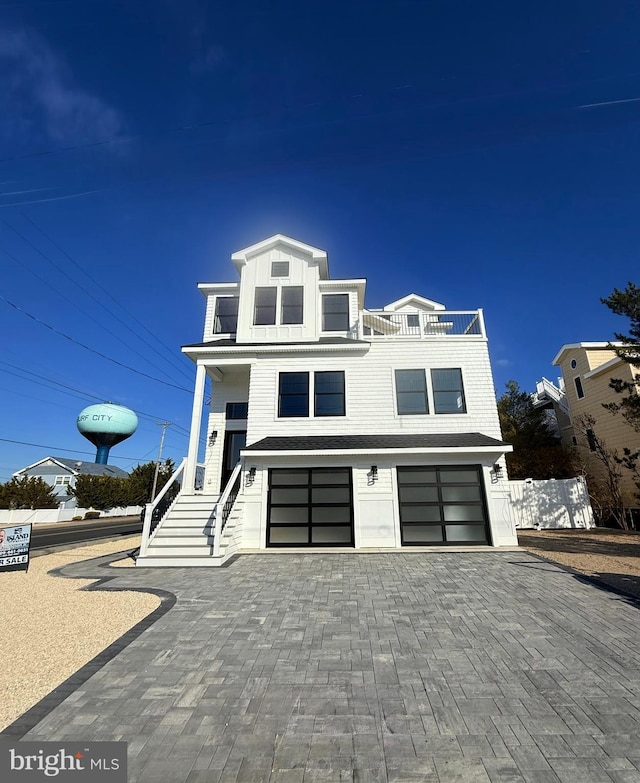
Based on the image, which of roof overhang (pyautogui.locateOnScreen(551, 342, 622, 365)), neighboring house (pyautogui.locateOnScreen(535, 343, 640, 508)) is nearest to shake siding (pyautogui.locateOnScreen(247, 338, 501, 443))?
neighboring house (pyautogui.locateOnScreen(535, 343, 640, 508))

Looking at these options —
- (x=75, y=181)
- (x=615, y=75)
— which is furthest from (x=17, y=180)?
(x=615, y=75)

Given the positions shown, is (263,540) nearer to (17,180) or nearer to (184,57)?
(17,180)

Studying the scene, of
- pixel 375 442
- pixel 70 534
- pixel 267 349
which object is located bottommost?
pixel 70 534

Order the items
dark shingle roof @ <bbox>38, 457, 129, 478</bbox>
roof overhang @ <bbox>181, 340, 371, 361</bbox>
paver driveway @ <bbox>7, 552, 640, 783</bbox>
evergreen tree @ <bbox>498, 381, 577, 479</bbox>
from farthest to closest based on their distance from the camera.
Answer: dark shingle roof @ <bbox>38, 457, 129, 478</bbox> < evergreen tree @ <bbox>498, 381, 577, 479</bbox> < roof overhang @ <bbox>181, 340, 371, 361</bbox> < paver driveway @ <bbox>7, 552, 640, 783</bbox>

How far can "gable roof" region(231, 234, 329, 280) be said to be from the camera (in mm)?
14328

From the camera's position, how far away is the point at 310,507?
11234 mm

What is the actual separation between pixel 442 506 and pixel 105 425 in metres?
58.6

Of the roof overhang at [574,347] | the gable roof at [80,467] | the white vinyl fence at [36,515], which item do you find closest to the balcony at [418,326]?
the roof overhang at [574,347]

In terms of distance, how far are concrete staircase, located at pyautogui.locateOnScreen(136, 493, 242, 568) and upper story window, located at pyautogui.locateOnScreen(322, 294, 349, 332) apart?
7.54 metres

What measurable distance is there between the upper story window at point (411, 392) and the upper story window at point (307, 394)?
6.72ft

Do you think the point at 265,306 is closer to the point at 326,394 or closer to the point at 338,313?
the point at 338,313

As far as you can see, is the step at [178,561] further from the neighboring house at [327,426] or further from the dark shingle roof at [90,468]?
the dark shingle roof at [90,468]

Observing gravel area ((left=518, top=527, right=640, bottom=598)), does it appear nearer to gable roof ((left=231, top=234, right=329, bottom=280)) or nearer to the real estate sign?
gable roof ((left=231, top=234, right=329, bottom=280))

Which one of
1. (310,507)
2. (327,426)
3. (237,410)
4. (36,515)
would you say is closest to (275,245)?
(237,410)
